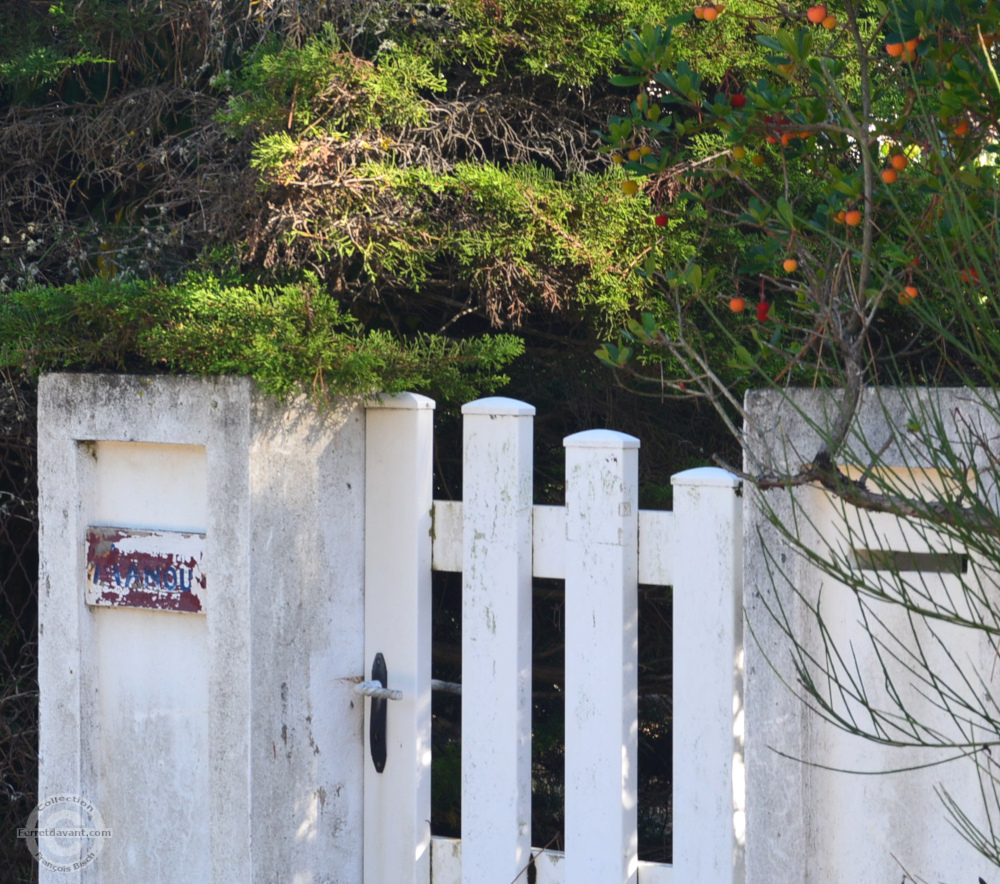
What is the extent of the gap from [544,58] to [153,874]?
264 cm

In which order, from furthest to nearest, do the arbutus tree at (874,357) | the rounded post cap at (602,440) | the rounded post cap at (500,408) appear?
the rounded post cap at (500,408) → the rounded post cap at (602,440) → the arbutus tree at (874,357)

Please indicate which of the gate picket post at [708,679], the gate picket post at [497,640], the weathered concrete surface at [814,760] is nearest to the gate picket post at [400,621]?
the gate picket post at [497,640]

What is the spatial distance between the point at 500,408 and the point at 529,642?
665 mm

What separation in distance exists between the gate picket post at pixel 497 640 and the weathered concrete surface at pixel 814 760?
662 mm

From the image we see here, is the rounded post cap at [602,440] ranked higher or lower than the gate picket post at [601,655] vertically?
higher

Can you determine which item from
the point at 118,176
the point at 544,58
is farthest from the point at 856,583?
the point at 118,176

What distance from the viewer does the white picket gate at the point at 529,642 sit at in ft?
9.09

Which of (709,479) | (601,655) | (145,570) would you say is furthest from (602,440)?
(145,570)

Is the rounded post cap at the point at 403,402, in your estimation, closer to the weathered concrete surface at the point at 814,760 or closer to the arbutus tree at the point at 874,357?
the arbutus tree at the point at 874,357

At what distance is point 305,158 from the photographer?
2.95 m

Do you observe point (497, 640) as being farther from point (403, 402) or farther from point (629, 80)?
point (629, 80)

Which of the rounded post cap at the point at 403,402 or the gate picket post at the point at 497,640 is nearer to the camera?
the gate picket post at the point at 497,640

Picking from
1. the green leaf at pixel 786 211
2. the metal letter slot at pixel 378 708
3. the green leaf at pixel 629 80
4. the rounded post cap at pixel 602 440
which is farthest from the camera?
the metal letter slot at pixel 378 708

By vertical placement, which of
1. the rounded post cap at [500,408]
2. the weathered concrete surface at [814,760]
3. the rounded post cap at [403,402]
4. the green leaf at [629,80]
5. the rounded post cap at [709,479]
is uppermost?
the green leaf at [629,80]
